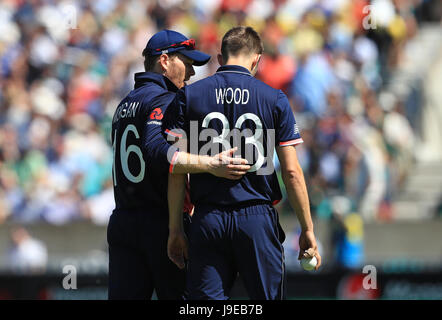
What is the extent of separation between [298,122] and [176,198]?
708cm

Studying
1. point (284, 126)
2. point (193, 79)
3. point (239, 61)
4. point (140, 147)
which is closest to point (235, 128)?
point (284, 126)

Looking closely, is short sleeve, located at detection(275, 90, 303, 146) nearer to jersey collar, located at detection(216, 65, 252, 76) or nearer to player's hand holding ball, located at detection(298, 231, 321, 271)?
jersey collar, located at detection(216, 65, 252, 76)

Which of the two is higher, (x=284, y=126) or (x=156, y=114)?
(x=156, y=114)

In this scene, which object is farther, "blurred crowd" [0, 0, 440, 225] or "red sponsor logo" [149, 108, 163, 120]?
"blurred crowd" [0, 0, 440, 225]

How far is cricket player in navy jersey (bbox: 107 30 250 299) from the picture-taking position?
529 centimetres

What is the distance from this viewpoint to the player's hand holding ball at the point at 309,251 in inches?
198

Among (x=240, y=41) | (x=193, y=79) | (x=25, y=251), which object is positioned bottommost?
(x=25, y=251)

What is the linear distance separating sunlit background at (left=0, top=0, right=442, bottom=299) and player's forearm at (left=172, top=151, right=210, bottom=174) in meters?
4.72

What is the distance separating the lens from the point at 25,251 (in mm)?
11477

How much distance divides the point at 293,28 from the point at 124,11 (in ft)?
9.76

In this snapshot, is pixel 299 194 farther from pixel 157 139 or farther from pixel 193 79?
pixel 193 79

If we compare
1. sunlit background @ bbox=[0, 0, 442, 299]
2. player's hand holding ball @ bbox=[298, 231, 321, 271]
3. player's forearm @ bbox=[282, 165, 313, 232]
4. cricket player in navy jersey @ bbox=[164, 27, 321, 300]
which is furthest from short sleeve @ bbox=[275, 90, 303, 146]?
sunlit background @ bbox=[0, 0, 442, 299]
